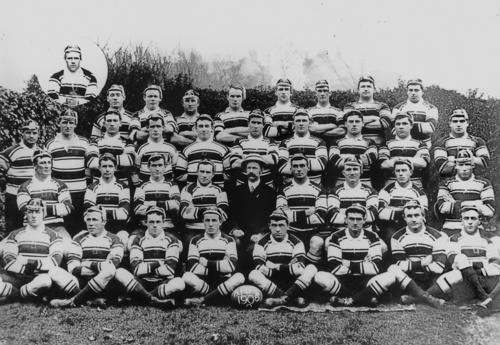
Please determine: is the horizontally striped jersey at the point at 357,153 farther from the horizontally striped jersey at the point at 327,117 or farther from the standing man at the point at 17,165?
the standing man at the point at 17,165

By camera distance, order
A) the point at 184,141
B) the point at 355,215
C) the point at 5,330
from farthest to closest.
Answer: the point at 184,141 < the point at 355,215 < the point at 5,330

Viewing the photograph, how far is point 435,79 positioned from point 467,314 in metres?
2.63

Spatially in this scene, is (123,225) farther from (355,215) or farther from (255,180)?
(355,215)

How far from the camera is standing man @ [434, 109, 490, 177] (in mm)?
5730

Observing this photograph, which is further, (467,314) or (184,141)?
(184,141)

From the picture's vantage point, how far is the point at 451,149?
5.75m

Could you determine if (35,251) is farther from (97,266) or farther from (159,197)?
(159,197)

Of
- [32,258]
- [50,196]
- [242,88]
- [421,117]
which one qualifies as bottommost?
[32,258]

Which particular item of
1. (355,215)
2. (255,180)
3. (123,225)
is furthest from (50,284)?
(355,215)

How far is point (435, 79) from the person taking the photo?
5.88 metres

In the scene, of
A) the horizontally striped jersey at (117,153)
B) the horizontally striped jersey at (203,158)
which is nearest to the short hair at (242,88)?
the horizontally striped jersey at (203,158)

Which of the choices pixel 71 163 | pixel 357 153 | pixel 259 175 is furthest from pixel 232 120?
pixel 71 163

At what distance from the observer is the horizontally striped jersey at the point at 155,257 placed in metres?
5.42

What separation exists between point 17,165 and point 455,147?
494 centimetres
